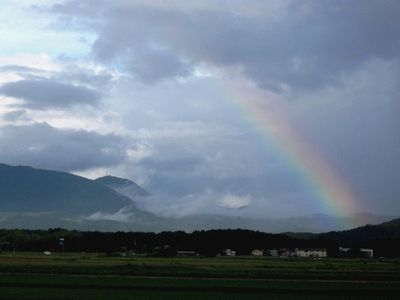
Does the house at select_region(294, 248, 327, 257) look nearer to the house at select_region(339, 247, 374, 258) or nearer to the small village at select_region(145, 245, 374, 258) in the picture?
the small village at select_region(145, 245, 374, 258)

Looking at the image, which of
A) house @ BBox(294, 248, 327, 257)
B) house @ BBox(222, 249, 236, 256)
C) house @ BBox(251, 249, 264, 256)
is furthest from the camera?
house @ BBox(251, 249, 264, 256)

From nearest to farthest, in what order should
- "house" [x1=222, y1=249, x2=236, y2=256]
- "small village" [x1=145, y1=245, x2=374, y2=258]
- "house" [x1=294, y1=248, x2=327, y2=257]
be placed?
"small village" [x1=145, y1=245, x2=374, y2=258], "house" [x1=294, y1=248, x2=327, y2=257], "house" [x1=222, y1=249, x2=236, y2=256]

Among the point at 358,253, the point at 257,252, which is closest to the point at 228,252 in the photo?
the point at 257,252

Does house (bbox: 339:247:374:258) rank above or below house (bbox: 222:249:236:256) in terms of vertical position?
above

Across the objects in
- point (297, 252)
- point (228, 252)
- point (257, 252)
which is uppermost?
point (297, 252)

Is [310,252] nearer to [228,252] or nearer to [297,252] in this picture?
[297,252]

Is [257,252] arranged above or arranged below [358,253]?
below

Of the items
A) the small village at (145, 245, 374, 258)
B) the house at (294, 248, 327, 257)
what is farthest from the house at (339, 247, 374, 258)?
the house at (294, 248, 327, 257)

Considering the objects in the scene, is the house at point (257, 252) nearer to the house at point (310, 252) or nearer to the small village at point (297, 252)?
the small village at point (297, 252)

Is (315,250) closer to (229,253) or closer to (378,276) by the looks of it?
(229,253)

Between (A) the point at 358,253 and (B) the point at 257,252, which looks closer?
(A) the point at 358,253

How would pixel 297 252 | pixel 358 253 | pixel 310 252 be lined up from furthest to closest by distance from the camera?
1. pixel 297 252
2. pixel 310 252
3. pixel 358 253

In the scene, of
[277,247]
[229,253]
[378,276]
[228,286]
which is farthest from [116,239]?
[228,286]

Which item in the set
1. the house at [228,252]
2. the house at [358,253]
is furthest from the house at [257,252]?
the house at [358,253]
